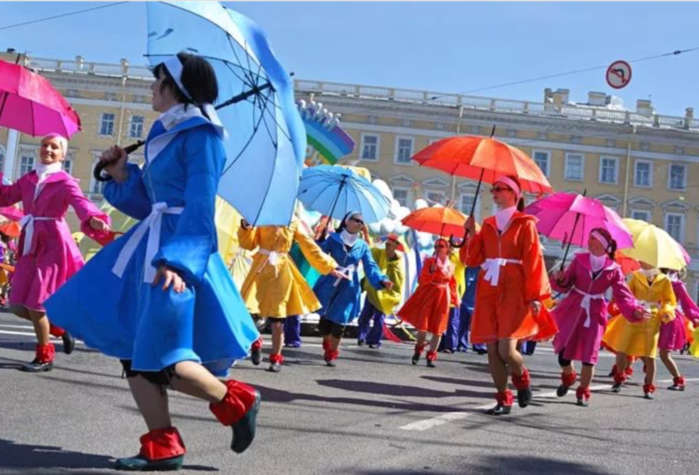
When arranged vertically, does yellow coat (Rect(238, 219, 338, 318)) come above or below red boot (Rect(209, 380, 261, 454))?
above

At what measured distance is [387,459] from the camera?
5.66m

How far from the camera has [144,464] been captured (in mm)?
4715

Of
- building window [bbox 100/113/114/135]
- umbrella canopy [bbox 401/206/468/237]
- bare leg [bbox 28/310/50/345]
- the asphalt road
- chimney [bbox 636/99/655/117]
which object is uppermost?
chimney [bbox 636/99/655/117]

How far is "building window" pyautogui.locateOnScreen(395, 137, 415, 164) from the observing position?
60625mm

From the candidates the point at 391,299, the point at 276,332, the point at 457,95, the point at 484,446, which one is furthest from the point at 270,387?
the point at 457,95

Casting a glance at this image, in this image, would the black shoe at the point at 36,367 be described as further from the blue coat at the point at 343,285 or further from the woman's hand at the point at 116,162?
the blue coat at the point at 343,285

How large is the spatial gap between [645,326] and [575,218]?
4.93 feet

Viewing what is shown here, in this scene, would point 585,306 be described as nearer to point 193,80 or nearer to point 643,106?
point 193,80

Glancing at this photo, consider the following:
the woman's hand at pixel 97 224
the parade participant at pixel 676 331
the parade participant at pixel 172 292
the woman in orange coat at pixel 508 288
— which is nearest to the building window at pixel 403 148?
the parade participant at pixel 676 331

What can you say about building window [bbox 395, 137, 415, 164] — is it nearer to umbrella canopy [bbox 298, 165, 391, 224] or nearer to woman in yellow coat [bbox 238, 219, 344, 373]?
umbrella canopy [bbox 298, 165, 391, 224]

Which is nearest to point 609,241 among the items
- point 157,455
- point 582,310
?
point 582,310

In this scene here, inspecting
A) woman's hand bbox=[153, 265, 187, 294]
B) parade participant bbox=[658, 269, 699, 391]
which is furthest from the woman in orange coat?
parade participant bbox=[658, 269, 699, 391]

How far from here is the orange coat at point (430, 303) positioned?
13328 mm

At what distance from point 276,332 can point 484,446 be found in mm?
3964
